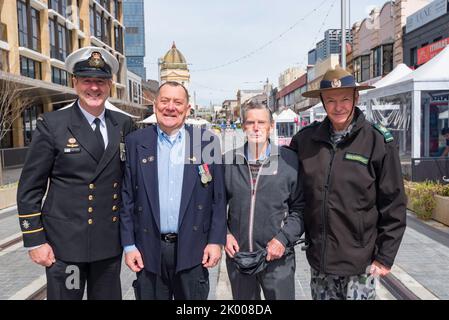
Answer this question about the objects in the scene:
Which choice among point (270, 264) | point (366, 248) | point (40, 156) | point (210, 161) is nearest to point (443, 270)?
point (366, 248)

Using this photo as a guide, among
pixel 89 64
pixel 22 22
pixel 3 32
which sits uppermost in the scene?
pixel 22 22

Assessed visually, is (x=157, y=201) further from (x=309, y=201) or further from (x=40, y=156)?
(x=309, y=201)

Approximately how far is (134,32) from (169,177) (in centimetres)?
13370

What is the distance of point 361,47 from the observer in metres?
31.0

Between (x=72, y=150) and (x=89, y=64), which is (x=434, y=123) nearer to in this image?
(x=89, y=64)

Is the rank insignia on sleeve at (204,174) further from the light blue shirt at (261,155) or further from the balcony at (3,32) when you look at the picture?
the balcony at (3,32)

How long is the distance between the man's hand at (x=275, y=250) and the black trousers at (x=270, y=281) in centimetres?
8

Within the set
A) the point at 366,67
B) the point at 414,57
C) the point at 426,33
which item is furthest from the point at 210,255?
the point at 366,67

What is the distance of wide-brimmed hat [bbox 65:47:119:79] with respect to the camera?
2.72m

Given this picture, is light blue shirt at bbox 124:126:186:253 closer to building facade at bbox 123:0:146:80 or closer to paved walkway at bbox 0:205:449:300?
paved walkway at bbox 0:205:449:300

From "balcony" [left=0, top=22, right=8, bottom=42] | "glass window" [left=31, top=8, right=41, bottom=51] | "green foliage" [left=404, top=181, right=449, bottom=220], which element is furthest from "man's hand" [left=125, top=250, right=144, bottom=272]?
"glass window" [left=31, top=8, right=41, bottom=51]

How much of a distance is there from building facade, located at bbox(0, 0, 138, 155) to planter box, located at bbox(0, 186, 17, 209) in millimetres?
5846

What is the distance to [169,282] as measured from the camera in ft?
9.06
